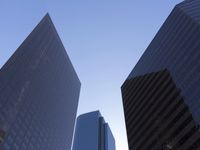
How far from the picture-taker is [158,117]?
3169 inches

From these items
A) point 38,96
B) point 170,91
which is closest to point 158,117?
point 170,91

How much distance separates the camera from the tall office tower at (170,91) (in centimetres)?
6569

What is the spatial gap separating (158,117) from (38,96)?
6531 cm

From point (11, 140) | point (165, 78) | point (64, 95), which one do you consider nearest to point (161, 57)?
point (165, 78)

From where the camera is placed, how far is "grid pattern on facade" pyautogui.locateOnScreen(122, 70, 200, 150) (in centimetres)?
6525

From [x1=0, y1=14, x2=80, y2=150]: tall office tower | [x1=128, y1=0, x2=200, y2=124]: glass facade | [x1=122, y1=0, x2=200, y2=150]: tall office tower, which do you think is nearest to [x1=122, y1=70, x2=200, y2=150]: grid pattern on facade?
[x1=122, y1=0, x2=200, y2=150]: tall office tower

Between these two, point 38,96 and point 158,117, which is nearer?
point 158,117

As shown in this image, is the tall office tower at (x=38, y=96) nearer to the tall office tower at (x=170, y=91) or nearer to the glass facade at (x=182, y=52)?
the tall office tower at (x=170, y=91)

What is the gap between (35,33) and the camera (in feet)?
452

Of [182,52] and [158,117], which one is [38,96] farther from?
[182,52]

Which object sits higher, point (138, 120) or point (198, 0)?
point (198, 0)

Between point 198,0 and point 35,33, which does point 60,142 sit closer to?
point 35,33

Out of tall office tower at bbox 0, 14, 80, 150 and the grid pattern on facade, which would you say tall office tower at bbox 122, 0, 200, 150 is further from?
tall office tower at bbox 0, 14, 80, 150

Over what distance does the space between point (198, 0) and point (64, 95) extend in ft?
347
